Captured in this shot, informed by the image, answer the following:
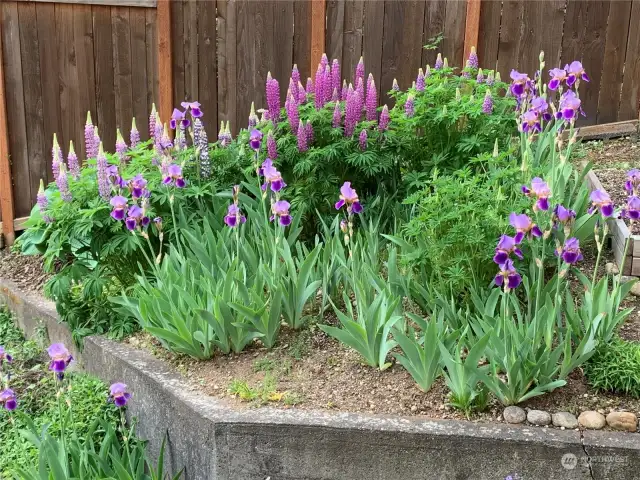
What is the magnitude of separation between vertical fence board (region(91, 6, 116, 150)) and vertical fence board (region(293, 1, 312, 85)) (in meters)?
1.50

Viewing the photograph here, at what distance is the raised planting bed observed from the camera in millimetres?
3555

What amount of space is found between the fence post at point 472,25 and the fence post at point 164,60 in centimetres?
244

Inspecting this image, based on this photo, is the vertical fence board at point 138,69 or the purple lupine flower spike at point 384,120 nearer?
the purple lupine flower spike at point 384,120

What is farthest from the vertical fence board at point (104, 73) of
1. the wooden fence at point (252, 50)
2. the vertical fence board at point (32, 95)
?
the vertical fence board at point (32, 95)

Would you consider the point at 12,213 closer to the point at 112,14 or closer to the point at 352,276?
the point at 112,14

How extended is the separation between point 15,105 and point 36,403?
260 cm

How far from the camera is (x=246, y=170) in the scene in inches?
160

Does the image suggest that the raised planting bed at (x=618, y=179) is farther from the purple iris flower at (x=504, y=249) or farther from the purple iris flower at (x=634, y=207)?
the purple iris flower at (x=504, y=249)

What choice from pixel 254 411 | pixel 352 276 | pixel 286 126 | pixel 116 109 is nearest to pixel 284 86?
pixel 116 109

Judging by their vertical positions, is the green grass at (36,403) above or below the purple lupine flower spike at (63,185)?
below

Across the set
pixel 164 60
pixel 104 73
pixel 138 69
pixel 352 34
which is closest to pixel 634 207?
pixel 352 34

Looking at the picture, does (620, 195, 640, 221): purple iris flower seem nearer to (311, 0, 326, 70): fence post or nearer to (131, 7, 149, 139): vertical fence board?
(311, 0, 326, 70): fence post

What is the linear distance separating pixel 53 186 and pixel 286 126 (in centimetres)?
160

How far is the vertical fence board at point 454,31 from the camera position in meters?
5.66
